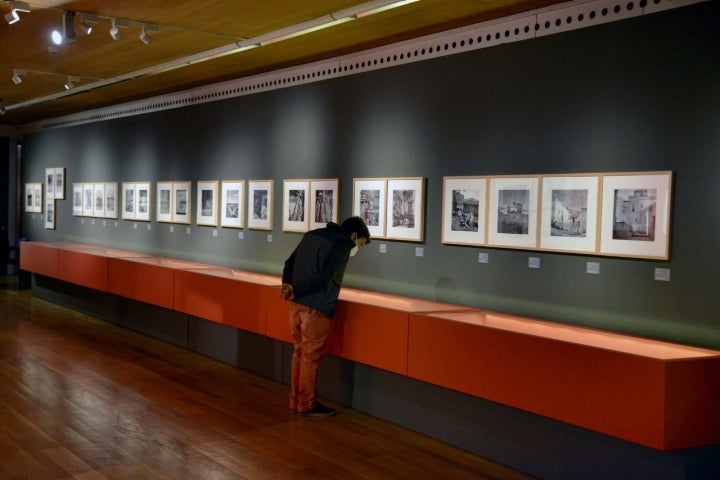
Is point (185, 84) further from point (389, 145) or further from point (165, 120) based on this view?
point (389, 145)

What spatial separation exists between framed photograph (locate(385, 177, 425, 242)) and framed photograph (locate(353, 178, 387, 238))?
0.30 feet

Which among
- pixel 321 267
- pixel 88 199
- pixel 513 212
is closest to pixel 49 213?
pixel 88 199

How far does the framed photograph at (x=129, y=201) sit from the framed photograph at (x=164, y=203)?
96 centimetres

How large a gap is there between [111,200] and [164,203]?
7.60 ft

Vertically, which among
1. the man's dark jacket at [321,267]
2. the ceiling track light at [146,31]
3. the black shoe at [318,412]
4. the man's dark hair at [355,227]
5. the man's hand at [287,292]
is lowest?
the black shoe at [318,412]

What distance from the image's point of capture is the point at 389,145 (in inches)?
312

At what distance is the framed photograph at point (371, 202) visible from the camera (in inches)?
316

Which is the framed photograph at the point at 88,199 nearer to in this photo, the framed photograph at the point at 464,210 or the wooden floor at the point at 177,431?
the wooden floor at the point at 177,431

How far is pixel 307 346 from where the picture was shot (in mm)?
7172

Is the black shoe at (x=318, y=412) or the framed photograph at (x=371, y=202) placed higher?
the framed photograph at (x=371, y=202)

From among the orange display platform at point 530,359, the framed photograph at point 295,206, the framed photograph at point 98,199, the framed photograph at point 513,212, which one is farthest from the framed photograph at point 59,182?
the framed photograph at point 513,212

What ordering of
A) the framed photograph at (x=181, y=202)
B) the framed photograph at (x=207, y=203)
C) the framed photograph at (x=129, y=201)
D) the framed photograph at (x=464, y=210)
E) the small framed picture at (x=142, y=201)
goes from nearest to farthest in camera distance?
1. the framed photograph at (x=464, y=210)
2. the framed photograph at (x=207, y=203)
3. the framed photograph at (x=181, y=202)
4. the small framed picture at (x=142, y=201)
5. the framed photograph at (x=129, y=201)

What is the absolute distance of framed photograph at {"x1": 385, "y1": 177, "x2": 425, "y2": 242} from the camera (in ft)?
24.7

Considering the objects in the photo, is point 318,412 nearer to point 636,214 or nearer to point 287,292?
point 287,292
